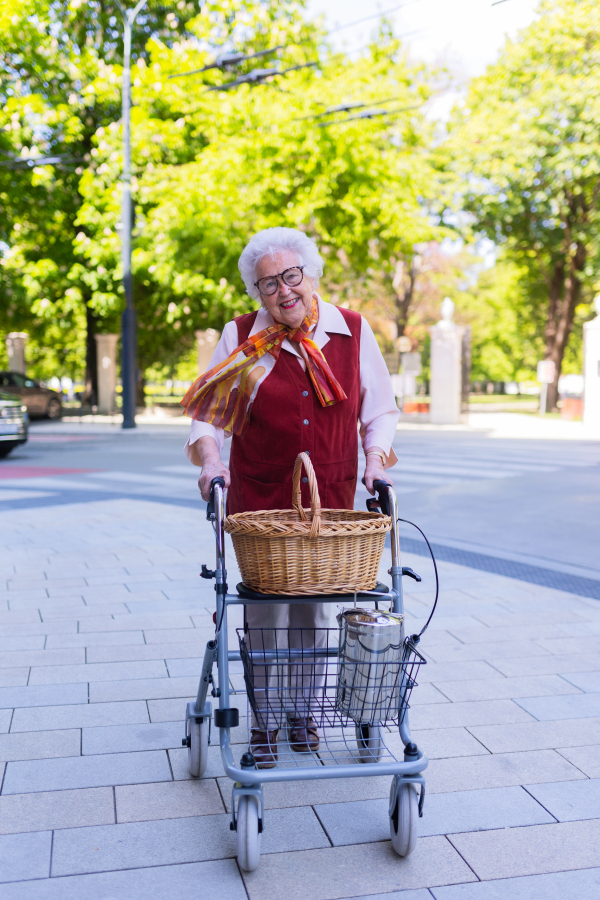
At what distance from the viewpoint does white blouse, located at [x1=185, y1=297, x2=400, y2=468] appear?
2.94 meters

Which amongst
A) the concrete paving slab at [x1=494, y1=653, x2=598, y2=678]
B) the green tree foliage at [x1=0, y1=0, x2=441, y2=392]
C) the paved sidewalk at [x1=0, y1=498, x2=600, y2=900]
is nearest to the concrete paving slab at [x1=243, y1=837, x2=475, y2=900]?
the paved sidewalk at [x1=0, y1=498, x2=600, y2=900]

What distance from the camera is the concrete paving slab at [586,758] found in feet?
9.98

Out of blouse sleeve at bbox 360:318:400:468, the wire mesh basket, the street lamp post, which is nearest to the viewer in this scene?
the wire mesh basket

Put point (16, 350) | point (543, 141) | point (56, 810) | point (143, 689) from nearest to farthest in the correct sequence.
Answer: point (56, 810) → point (143, 689) → point (543, 141) → point (16, 350)

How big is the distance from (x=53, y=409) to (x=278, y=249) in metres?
27.4

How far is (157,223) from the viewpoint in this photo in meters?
20.9

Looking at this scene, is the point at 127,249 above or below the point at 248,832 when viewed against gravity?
above

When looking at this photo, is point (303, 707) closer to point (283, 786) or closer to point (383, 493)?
point (283, 786)

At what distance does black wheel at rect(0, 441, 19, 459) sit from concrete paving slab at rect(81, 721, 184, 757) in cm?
1247

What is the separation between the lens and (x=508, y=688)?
3.85 m

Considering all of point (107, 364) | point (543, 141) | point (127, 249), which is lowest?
point (107, 364)

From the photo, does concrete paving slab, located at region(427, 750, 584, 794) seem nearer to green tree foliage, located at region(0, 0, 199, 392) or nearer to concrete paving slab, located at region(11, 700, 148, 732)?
concrete paving slab, located at region(11, 700, 148, 732)

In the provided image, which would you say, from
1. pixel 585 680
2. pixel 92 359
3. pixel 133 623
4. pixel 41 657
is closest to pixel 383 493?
pixel 585 680

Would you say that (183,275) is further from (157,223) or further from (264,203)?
(264,203)
